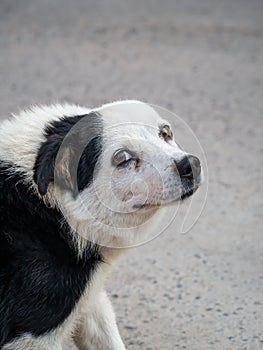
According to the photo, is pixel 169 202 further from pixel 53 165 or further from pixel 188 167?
pixel 53 165

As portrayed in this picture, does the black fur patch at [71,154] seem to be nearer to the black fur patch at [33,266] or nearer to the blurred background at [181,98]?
the black fur patch at [33,266]

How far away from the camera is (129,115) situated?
11.1 feet

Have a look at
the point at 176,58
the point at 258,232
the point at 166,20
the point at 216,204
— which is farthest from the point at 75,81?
the point at 258,232

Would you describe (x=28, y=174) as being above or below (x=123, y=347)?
above

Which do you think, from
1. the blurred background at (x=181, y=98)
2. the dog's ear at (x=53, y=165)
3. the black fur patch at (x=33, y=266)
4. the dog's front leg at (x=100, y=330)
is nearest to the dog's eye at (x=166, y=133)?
the dog's ear at (x=53, y=165)

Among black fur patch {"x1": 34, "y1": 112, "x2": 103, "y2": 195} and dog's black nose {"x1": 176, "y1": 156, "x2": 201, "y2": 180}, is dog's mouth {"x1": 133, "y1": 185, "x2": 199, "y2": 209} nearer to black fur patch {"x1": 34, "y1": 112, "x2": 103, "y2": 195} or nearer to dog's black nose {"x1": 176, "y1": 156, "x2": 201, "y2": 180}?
dog's black nose {"x1": 176, "y1": 156, "x2": 201, "y2": 180}

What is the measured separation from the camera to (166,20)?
8.65m

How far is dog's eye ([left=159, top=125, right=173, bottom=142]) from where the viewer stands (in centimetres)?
343

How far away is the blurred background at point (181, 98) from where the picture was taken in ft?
13.7

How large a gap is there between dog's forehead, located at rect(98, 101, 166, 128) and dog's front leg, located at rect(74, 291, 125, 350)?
89cm

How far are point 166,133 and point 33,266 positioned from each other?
34.4 inches

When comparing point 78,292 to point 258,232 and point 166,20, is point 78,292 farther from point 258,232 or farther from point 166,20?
point 166,20

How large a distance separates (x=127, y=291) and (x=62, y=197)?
129 cm

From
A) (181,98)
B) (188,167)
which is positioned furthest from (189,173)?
(181,98)
